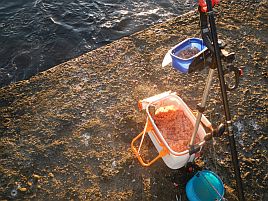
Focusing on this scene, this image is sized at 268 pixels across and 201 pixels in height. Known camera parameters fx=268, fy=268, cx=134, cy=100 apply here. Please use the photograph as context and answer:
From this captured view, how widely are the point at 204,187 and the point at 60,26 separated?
478 centimetres

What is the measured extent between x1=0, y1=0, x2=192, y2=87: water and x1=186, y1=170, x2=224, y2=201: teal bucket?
11.8 ft

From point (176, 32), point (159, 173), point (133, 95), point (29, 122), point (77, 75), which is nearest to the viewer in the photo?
point (159, 173)

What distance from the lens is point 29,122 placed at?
4.11 metres

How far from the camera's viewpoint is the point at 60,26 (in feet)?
20.2

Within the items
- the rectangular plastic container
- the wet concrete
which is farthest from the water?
the rectangular plastic container

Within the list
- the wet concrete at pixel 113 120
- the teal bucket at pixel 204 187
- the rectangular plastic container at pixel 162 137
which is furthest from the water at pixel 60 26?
the teal bucket at pixel 204 187

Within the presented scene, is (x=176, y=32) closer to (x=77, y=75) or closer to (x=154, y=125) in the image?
(x=77, y=75)

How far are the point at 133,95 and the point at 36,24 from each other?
329 centimetres

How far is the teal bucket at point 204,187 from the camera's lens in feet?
10.0

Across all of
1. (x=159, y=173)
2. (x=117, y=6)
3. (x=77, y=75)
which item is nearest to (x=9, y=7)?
(x=117, y=6)

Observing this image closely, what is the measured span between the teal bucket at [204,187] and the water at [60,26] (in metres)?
3.60

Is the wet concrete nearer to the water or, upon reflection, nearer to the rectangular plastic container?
the rectangular plastic container

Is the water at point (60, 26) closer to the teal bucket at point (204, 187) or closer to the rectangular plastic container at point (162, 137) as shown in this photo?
the rectangular plastic container at point (162, 137)

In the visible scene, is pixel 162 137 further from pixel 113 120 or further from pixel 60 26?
pixel 60 26
